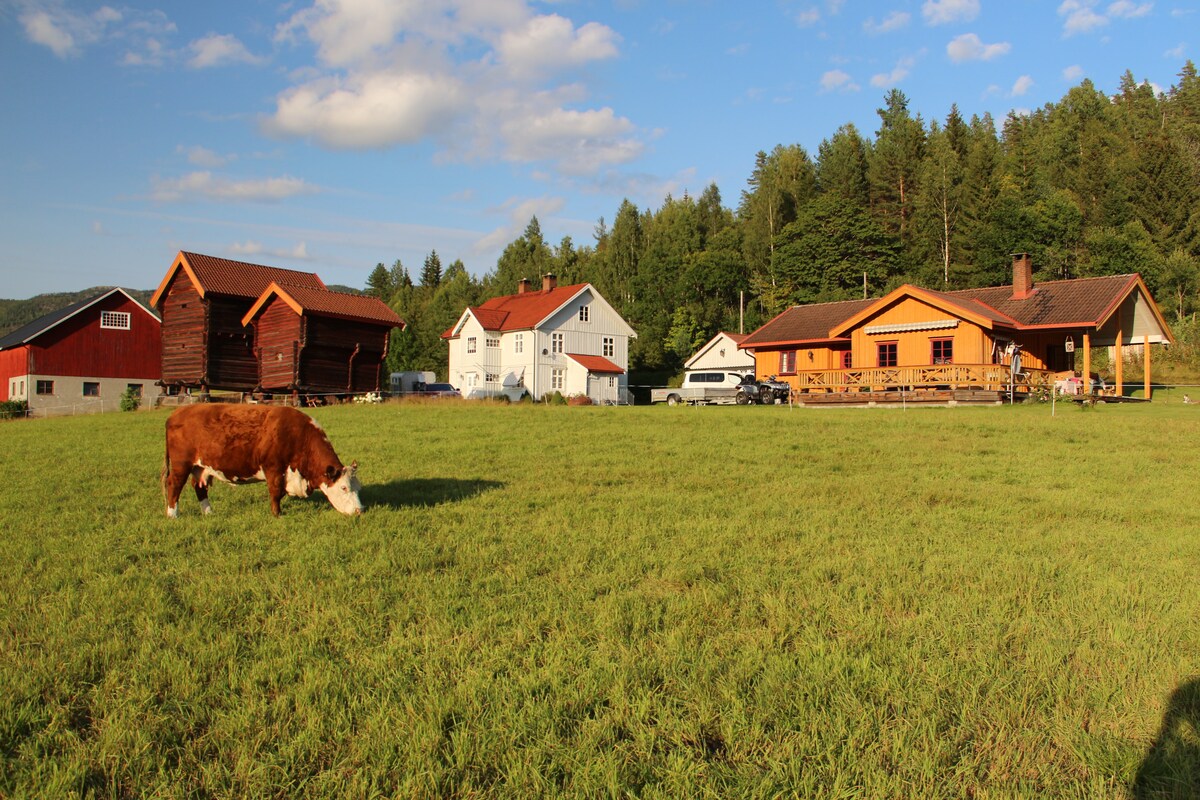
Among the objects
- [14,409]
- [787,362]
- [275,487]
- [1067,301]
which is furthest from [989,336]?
[14,409]

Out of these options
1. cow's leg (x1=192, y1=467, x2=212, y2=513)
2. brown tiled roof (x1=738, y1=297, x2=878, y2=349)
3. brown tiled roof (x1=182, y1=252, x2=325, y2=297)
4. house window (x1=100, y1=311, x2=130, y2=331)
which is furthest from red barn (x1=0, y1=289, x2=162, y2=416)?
cow's leg (x1=192, y1=467, x2=212, y2=513)

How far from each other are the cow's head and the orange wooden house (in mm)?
28655

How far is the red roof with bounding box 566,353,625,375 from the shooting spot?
49138 mm

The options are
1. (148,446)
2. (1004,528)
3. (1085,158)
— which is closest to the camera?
(1004,528)

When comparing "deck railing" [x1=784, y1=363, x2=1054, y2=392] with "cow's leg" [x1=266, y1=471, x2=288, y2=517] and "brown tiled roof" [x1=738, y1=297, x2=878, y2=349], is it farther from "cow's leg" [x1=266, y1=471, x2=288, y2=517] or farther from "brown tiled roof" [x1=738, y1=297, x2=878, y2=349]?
"cow's leg" [x1=266, y1=471, x2=288, y2=517]

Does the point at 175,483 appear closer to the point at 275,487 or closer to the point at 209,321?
the point at 275,487

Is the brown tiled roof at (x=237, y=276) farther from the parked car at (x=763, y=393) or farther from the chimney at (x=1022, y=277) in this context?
the chimney at (x=1022, y=277)

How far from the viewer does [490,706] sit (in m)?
3.95

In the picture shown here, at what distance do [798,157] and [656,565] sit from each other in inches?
3302

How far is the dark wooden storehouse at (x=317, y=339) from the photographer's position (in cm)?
3453

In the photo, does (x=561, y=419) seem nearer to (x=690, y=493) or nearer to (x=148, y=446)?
(x=148, y=446)

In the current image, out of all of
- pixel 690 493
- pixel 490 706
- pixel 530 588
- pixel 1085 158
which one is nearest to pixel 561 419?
pixel 690 493

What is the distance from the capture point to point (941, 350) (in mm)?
34719

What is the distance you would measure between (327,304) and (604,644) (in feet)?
110
